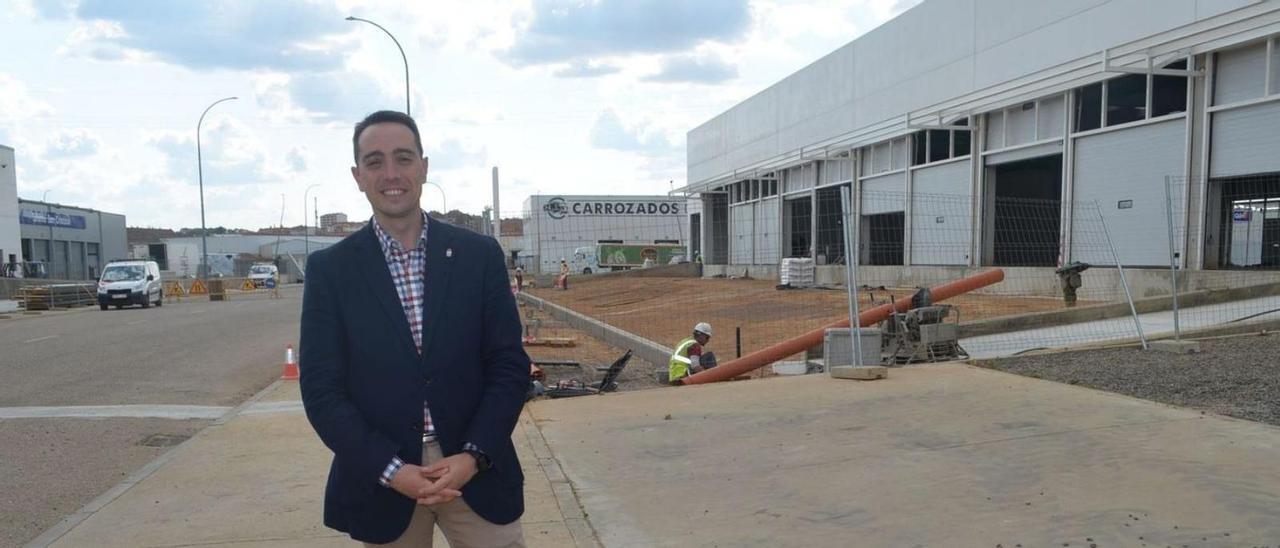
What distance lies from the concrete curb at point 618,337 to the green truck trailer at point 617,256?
30.9 metres

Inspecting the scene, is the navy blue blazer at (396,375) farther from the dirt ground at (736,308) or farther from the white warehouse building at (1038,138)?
the white warehouse building at (1038,138)

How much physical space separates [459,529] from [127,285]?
30.9 meters

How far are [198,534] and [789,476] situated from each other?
11.1 ft

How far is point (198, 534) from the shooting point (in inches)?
173

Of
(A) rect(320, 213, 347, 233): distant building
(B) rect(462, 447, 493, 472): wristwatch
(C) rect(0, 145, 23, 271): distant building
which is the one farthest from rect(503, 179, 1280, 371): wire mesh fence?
(A) rect(320, 213, 347, 233): distant building

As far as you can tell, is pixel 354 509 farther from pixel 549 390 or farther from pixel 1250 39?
pixel 1250 39

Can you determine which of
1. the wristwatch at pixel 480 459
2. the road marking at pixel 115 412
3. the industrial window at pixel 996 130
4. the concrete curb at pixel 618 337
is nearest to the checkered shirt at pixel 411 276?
the wristwatch at pixel 480 459

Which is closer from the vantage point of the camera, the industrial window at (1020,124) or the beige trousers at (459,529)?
the beige trousers at (459,529)

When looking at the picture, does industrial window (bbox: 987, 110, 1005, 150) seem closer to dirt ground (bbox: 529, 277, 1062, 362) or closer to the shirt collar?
Result: dirt ground (bbox: 529, 277, 1062, 362)

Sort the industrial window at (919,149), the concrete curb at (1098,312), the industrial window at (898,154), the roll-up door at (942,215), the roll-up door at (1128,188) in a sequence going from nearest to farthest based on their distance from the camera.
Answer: the concrete curb at (1098,312), the roll-up door at (1128,188), the roll-up door at (942,215), the industrial window at (919,149), the industrial window at (898,154)

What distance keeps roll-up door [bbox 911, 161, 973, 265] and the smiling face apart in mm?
23693

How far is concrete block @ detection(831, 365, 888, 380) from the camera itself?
26.7 feet

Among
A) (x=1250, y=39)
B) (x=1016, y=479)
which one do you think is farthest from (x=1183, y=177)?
(x=1016, y=479)

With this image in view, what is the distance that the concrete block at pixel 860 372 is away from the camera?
26.7 feet
